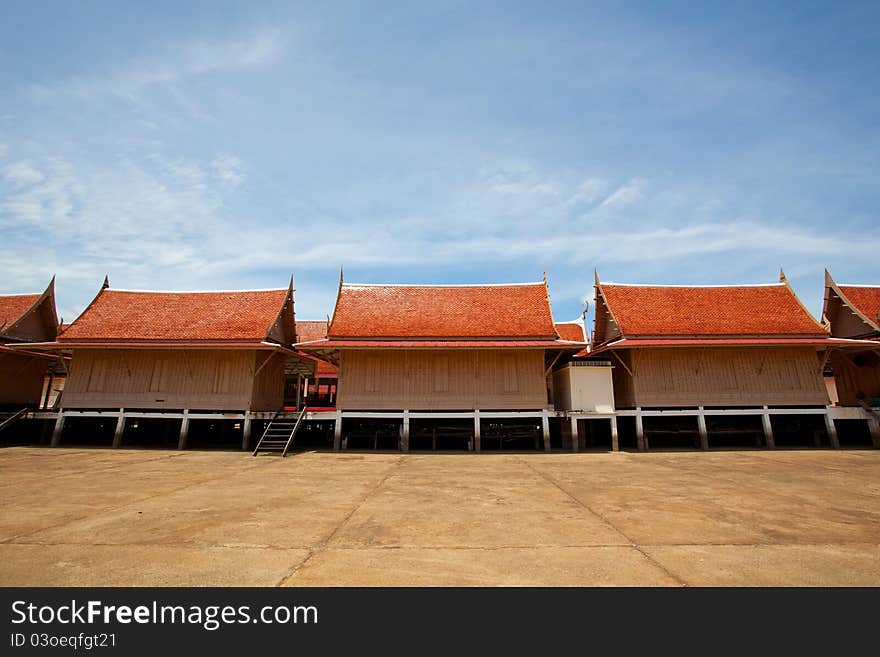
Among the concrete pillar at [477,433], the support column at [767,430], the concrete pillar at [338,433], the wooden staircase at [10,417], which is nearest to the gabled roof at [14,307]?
the wooden staircase at [10,417]

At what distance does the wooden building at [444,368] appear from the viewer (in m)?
14.1

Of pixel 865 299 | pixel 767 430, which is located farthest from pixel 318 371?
pixel 865 299

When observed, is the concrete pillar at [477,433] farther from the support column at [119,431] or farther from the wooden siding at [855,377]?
the wooden siding at [855,377]

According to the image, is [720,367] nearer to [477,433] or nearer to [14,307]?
[477,433]

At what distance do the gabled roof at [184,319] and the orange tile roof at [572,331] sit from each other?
506 inches

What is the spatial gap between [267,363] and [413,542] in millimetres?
A: 13256

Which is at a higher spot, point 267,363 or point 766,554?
point 267,363

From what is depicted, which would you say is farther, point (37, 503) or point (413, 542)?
point (37, 503)
